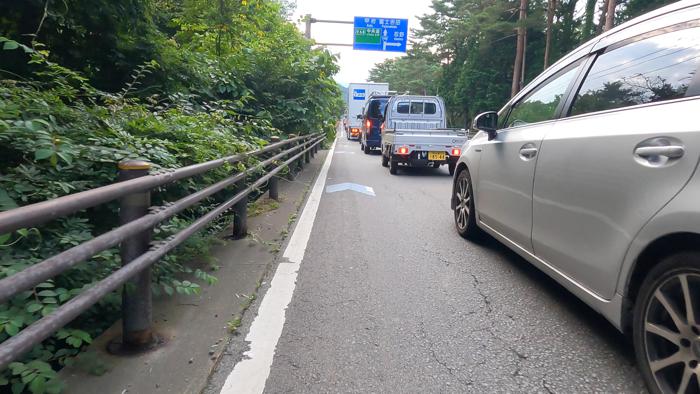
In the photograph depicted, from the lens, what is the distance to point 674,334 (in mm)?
2072

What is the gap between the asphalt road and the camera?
97.1 inches

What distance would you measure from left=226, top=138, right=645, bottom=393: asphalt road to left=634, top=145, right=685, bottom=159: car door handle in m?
1.20

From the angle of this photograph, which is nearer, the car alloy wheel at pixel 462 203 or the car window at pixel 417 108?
the car alloy wheel at pixel 462 203

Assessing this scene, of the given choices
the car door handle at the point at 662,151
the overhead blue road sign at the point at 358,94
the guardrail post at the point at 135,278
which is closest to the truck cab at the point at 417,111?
the car door handle at the point at 662,151

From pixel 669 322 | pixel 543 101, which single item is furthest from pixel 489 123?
pixel 669 322

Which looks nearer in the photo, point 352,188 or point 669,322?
point 669,322

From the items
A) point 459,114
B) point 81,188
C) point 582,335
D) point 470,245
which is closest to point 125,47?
point 81,188

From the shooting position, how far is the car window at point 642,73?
2.32 meters

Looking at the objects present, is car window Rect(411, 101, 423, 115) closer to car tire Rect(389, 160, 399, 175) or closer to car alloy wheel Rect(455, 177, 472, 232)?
car tire Rect(389, 160, 399, 175)

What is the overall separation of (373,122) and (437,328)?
1729cm

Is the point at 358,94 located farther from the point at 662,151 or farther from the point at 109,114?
the point at 662,151

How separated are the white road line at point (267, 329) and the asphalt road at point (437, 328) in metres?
0.06

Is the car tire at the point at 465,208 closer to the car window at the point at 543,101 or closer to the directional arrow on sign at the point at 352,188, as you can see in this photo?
the car window at the point at 543,101

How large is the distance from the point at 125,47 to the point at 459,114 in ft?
161
